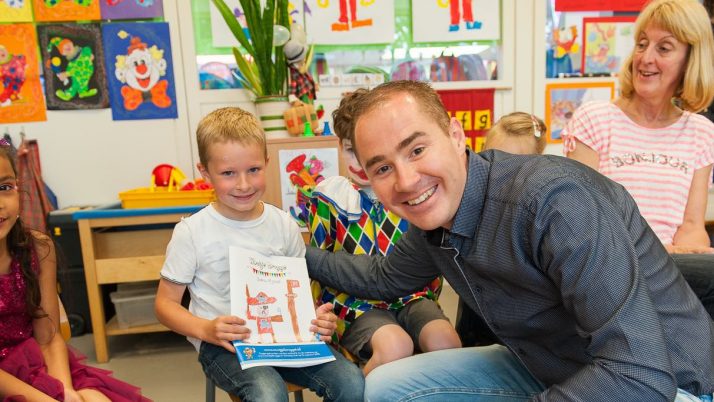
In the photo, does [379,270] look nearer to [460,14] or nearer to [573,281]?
[573,281]

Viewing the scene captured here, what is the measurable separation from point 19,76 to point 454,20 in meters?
2.54

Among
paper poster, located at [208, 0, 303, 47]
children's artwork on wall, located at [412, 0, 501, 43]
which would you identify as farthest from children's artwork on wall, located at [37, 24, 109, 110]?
children's artwork on wall, located at [412, 0, 501, 43]

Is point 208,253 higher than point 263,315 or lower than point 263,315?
higher

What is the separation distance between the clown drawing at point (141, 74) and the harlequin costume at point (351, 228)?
66.8 inches

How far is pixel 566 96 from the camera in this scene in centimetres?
326

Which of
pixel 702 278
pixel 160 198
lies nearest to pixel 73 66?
pixel 160 198

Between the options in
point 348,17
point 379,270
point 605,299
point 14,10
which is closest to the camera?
point 605,299

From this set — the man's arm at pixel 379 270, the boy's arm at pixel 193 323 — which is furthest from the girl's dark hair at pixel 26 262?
the man's arm at pixel 379 270

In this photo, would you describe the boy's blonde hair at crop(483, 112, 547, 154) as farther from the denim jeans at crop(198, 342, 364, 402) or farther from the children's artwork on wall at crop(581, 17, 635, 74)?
the children's artwork on wall at crop(581, 17, 635, 74)

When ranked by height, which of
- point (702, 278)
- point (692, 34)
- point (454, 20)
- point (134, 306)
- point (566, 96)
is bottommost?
point (134, 306)

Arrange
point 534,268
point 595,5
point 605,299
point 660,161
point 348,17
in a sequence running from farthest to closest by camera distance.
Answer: point 595,5 < point 348,17 < point 660,161 < point 534,268 < point 605,299

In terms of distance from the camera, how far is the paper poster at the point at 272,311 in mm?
1278

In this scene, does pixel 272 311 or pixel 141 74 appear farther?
pixel 141 74

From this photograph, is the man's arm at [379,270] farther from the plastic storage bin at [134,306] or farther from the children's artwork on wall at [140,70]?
the children's artwork on wall at [140,70]
